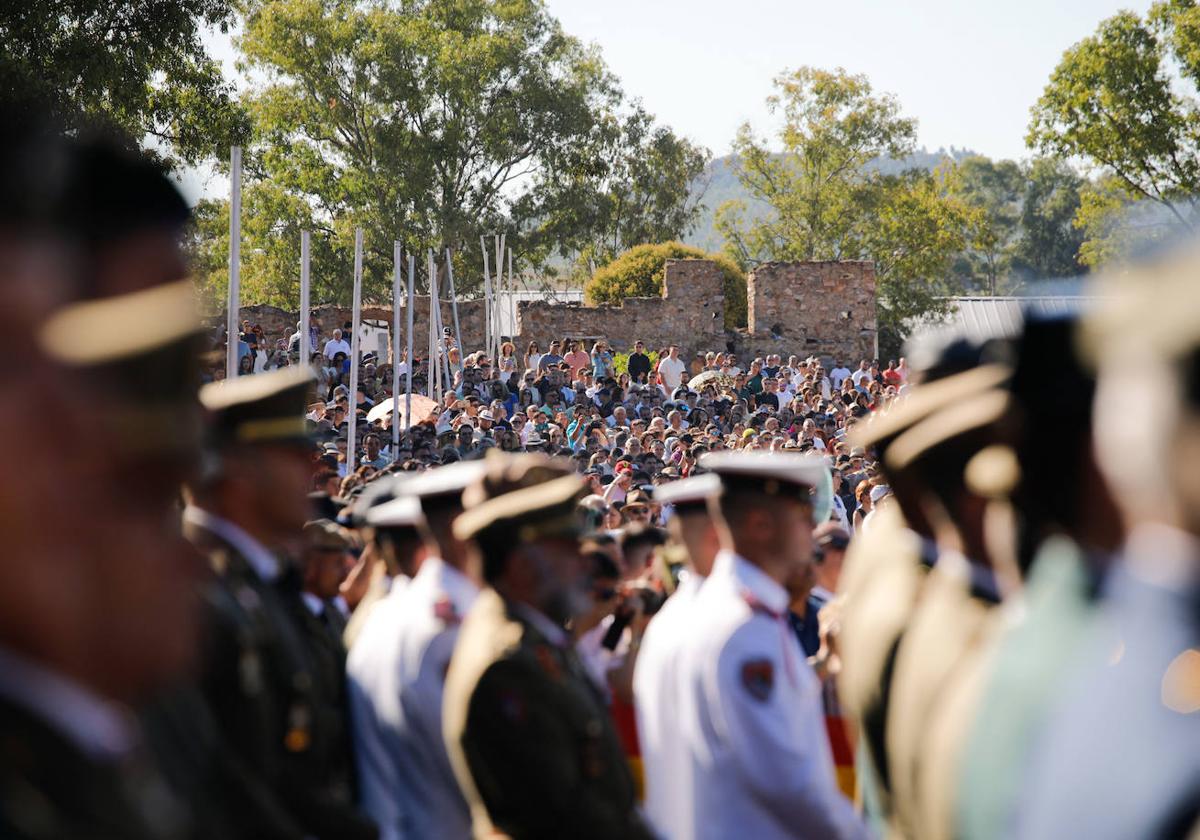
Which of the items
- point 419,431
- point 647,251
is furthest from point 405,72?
point 419,431

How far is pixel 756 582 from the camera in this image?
12.1 ft

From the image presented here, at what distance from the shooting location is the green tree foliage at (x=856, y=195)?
48.1 m

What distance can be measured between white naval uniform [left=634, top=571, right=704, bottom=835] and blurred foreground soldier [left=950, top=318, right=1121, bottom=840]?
159 cm

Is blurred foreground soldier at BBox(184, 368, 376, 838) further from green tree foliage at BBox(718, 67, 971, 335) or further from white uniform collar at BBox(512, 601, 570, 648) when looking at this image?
green tree foliage at BBox(718, 67, 971, 335)

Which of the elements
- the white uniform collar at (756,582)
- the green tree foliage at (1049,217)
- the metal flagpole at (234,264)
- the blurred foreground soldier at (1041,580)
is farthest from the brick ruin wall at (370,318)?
the green tree foliage at (1049,217)

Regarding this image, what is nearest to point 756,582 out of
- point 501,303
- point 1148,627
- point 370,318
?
point 1148,627

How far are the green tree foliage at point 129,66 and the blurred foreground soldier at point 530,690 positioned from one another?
15.4 meters

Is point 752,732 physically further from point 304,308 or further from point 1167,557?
point 304,308

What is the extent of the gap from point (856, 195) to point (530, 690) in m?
47.9

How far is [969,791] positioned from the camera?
1.88m

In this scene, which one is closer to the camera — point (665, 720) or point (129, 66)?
point (665, 720)

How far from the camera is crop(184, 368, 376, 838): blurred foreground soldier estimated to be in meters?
2.66

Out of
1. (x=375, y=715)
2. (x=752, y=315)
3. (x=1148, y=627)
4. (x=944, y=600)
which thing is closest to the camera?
(x=1148, y=627)

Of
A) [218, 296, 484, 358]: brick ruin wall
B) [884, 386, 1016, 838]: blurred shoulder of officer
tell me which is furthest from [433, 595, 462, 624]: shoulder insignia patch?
[218, 296, 484, 358]: brick ruin wall
